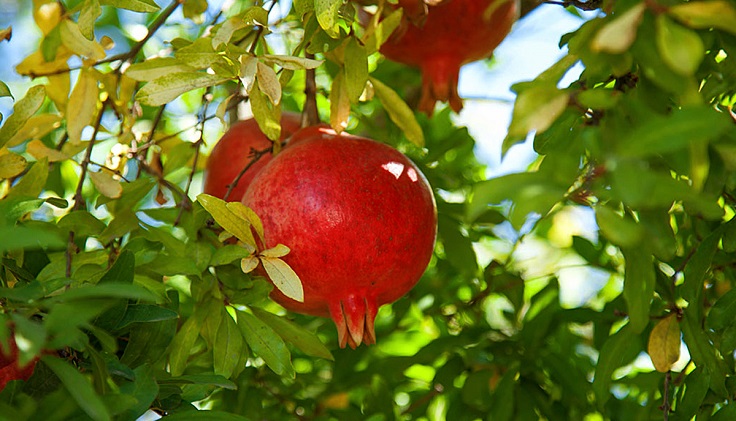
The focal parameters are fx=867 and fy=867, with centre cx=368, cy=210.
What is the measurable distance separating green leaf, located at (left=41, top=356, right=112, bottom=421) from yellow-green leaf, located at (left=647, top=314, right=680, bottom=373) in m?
0.66

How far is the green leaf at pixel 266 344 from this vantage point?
1032 mm

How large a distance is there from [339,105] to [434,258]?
730mm

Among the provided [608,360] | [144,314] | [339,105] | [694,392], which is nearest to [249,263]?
[144,314]

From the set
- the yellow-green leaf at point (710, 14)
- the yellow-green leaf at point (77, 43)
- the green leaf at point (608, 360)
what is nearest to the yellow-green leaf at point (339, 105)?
the yellow-green leaf at point (77, 43)

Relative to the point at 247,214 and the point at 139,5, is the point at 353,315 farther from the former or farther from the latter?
the point at 139,5

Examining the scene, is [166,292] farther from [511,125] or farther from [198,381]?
[511,125]

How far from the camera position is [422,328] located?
6.15 ft

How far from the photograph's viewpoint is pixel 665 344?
3.49ft

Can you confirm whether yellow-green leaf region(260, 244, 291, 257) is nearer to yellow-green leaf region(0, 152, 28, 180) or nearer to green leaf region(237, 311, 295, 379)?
green leaf region(237, 311, 295, 379)

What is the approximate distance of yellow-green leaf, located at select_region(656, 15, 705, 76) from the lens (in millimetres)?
622

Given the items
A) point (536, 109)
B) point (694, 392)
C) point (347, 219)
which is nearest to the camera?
point (536, 109)

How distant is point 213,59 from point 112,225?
0.31 meters

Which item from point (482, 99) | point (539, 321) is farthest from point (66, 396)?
point (482, 99)

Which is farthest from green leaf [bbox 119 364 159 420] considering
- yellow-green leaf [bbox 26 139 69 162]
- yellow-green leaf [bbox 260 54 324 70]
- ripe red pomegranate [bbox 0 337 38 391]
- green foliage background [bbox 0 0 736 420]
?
yellow-green leaf [bbox 26 139 69 162]
